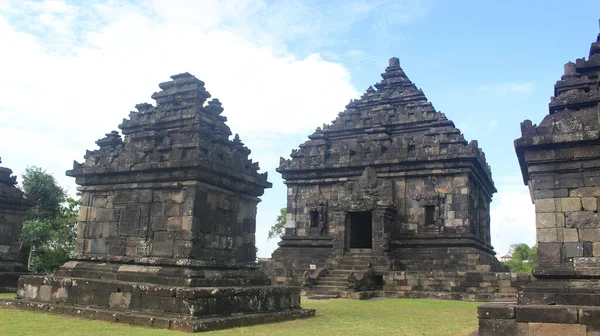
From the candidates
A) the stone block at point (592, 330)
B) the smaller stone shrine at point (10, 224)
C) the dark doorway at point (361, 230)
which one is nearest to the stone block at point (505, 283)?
the dark doorway at point (361, 230)

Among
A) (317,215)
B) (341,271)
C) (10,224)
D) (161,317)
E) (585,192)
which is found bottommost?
(161,317)

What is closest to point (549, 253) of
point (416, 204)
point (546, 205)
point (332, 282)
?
point (546, 205)

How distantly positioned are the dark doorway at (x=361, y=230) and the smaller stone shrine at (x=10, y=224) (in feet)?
42.9

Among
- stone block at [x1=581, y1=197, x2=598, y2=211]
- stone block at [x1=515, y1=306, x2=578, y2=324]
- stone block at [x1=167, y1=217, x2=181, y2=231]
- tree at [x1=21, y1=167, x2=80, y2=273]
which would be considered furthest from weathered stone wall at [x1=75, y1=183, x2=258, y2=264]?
tree at [x1=21, y1=167, x2=80, y2=273]

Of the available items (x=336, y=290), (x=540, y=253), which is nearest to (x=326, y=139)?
(x=336, y=290)

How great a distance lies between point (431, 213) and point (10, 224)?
15479 mm

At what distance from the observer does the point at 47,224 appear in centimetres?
2653

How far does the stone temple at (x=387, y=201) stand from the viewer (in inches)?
808

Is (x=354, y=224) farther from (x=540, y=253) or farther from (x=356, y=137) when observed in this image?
(x=540, y=253)

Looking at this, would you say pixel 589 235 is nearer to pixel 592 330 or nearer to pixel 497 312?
pixel 592 330

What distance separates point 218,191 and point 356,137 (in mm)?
15578

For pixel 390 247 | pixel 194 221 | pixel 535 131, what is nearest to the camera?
pixel 535 131

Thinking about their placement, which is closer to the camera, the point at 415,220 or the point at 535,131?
the point at 535,131

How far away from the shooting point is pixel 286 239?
2430 centimetres
